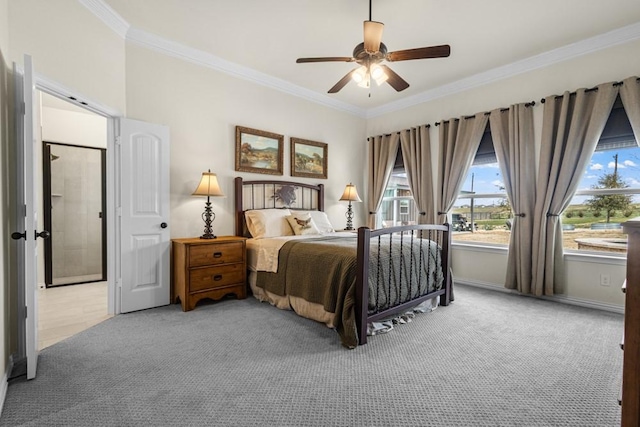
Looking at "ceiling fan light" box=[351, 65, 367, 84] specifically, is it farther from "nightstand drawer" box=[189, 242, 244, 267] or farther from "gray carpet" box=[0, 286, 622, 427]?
"gray carpet" box=[0, 286, 622, 427]

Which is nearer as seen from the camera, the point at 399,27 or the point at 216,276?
the point at 399,27

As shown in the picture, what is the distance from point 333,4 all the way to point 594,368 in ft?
11.4

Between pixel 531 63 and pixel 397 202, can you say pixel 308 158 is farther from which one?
pixel 531 63

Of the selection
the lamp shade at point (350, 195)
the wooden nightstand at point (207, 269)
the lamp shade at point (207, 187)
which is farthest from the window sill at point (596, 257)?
the lamp shade at point (207, 187)

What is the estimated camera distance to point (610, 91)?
3.10m

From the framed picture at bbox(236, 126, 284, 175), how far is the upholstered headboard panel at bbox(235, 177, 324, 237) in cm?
20

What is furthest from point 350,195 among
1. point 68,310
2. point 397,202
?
point 68,310

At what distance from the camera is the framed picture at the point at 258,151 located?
13.4 feet

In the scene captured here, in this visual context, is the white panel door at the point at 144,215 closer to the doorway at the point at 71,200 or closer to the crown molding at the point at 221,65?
the crown molding at the point at 221,65

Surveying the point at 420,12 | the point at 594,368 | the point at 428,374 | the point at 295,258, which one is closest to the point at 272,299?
the point at 295,258

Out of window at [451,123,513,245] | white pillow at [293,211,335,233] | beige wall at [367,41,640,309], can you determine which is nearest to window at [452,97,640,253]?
window at [451,123,513,245]

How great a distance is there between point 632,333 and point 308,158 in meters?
4.23

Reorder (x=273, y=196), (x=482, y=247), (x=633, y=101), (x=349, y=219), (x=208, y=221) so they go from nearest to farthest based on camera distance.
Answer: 1. (x=633, y=101)
2. (x=208, y=221)
3. (x=482, y=247)
4. (x=273, y=196)
5. (x=349, y=219)

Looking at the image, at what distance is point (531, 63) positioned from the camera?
368cm
